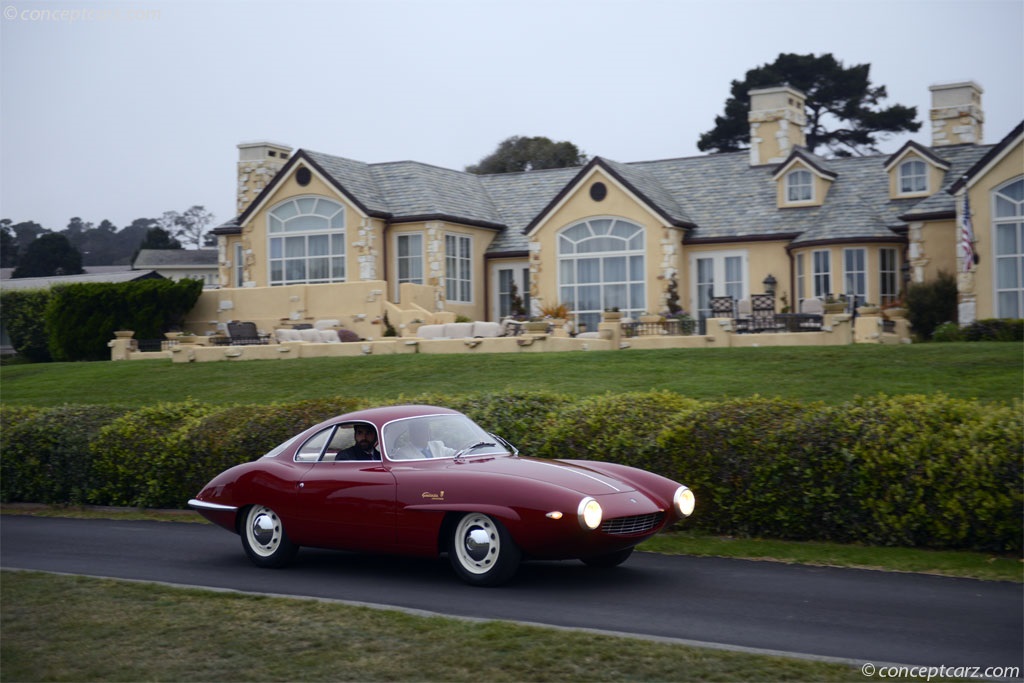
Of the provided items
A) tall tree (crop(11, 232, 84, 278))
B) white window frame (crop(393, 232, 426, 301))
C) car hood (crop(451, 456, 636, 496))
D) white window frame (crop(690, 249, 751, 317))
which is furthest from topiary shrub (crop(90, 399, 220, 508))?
white window frame (crop(690, 249, 751, 317))

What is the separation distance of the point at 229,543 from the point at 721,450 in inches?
199

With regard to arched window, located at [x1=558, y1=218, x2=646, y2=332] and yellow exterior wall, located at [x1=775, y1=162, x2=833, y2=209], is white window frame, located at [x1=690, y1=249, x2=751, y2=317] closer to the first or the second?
arched window, located at [x1=558, y1=218, x2=646, y2=332]

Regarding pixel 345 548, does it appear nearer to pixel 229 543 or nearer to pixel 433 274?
pixel 229 543

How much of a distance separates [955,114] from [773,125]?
564cm

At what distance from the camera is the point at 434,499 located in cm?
873

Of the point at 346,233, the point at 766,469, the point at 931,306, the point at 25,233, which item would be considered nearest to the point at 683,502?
the point at 766,469

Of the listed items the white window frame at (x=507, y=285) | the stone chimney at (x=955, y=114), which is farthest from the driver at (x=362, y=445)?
the stone chimney at (x=955, y=114)

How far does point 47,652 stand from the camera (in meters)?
6.82

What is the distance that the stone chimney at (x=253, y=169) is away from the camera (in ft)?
135

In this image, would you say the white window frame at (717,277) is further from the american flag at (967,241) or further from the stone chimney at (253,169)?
the stone chimney at (253,169)

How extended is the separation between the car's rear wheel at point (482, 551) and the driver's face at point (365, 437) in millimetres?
1227

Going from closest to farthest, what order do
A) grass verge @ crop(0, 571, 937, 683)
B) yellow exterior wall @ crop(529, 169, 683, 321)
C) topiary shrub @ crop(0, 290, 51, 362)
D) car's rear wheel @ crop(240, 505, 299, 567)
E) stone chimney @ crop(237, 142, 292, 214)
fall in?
grass verge @ crop(0, 571, 937, 683)
car's rear wheel @ crop(240, 505, 299, 567)
topiary shrub @ crop(0, 290, 51, 362)
yellow exterior wall @ crop(529, 169, 683, 321)
stone chimney @ crop(237, 142, 292, 214)

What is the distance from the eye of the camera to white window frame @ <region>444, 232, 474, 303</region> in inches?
1373

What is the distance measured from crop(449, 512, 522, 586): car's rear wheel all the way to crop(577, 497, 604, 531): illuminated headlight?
0.60 metres
